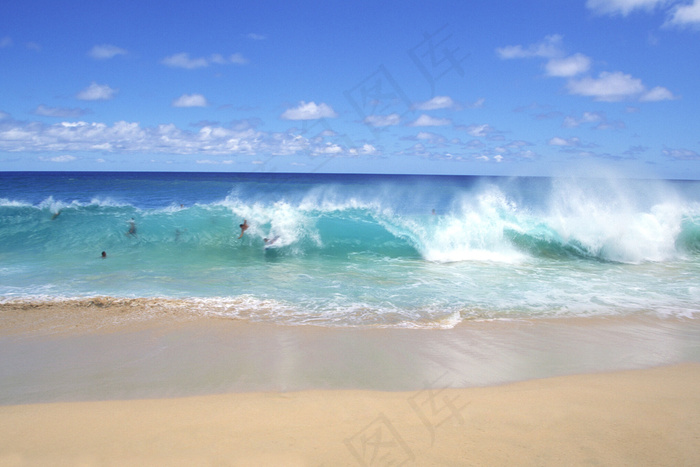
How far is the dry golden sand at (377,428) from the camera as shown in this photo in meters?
3.07

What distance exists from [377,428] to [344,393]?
2.29ft

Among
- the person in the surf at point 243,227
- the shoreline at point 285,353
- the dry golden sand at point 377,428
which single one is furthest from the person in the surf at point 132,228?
the dry golden sand at point 377,428

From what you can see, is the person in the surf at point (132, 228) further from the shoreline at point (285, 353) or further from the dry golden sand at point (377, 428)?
the dry golden sand at point (377, 428)

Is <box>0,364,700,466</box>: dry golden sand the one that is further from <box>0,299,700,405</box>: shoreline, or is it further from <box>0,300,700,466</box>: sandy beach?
<box>0,299,700,405</box>: shoreline

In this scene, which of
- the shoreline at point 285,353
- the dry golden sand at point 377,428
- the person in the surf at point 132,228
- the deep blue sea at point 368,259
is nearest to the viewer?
the dry golden sand at point 377,428

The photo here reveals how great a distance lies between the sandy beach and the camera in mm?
3152

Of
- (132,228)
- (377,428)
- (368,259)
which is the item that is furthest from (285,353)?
(132,228)

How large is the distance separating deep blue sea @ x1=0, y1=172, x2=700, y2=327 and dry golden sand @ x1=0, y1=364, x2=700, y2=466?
7.65 feet

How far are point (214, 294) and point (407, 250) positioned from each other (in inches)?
263

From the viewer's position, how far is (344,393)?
4062 mm

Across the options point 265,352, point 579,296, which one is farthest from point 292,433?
point 579,296

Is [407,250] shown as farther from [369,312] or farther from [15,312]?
[15,312]

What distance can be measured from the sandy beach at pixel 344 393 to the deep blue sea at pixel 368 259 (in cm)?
98

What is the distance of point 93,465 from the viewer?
299 cm
